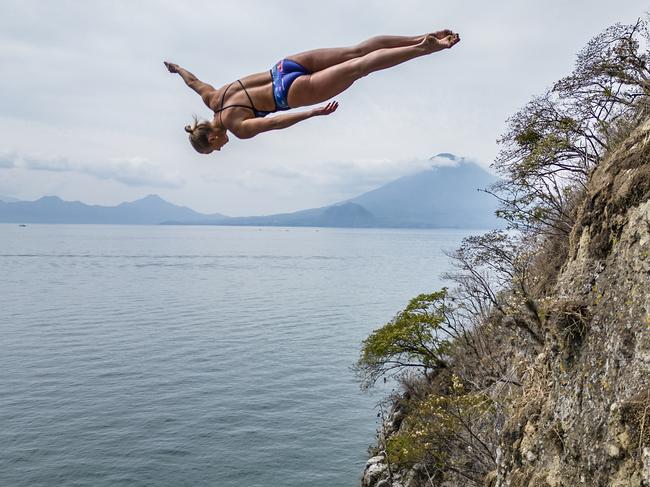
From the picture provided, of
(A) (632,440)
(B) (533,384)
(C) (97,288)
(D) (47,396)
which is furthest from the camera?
(C) (97,288)

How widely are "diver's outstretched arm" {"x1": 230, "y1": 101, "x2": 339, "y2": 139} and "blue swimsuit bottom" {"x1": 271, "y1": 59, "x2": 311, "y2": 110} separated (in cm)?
32

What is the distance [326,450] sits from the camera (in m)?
24.1

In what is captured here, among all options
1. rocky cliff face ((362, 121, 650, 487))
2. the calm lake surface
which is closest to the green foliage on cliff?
the calm lake surface

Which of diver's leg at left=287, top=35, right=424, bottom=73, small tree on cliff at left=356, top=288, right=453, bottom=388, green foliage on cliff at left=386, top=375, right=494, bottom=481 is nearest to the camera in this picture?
diver's leg at left=287, top=35, right=424, bottom=73

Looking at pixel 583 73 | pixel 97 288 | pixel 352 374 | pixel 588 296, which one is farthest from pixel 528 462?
pixel 97 288

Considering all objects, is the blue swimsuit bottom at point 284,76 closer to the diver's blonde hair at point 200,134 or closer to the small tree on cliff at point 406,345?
the diver's blonde hair at point 200,134

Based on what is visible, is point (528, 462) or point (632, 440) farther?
point (528, 462)

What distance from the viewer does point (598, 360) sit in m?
6.52

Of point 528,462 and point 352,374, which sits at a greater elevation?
point 528,462

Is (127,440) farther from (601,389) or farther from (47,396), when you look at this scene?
(601,389)

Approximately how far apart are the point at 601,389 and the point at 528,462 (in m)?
1.88

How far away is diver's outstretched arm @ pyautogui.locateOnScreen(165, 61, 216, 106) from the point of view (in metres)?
5.04

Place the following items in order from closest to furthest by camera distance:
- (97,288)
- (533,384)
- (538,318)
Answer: (533,384)
(538,318)
(97,288)

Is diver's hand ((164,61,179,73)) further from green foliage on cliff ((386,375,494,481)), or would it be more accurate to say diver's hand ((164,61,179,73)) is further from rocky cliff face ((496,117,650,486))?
green foliage on cliff ((386,375,494,481))
